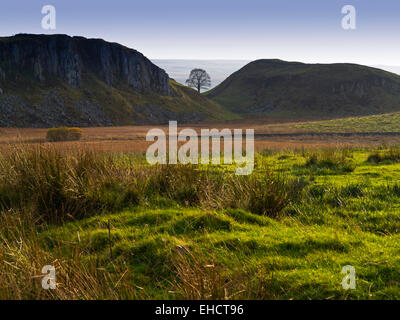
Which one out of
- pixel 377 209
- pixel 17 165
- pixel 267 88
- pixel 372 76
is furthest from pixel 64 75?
pixel 372 76

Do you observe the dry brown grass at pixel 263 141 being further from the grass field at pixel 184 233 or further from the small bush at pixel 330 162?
the small bush at pixel 330 162

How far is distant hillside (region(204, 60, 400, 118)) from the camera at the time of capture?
315 feet

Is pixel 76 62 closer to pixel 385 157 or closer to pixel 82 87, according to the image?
pixel 82 87

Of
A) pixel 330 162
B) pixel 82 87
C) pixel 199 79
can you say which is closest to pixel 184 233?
pixel 330 162

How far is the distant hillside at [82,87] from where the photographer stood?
53875mm

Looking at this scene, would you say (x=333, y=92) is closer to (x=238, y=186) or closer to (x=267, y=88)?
(x=267, y=88)

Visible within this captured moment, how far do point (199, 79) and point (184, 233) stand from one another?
109566 millimetres

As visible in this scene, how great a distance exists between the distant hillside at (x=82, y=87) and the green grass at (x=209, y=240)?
48.5 meters

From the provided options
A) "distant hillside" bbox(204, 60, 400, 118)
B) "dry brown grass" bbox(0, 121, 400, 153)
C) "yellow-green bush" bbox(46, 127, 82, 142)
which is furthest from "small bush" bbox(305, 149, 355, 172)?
"distant hillside" bbox(204, 60, 400, 118)

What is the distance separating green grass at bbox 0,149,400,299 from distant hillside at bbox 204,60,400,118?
8093cm

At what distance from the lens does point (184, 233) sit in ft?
18.3

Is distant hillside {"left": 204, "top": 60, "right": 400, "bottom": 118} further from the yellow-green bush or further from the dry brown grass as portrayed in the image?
the yellow-green bush

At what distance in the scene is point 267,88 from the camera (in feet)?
394
